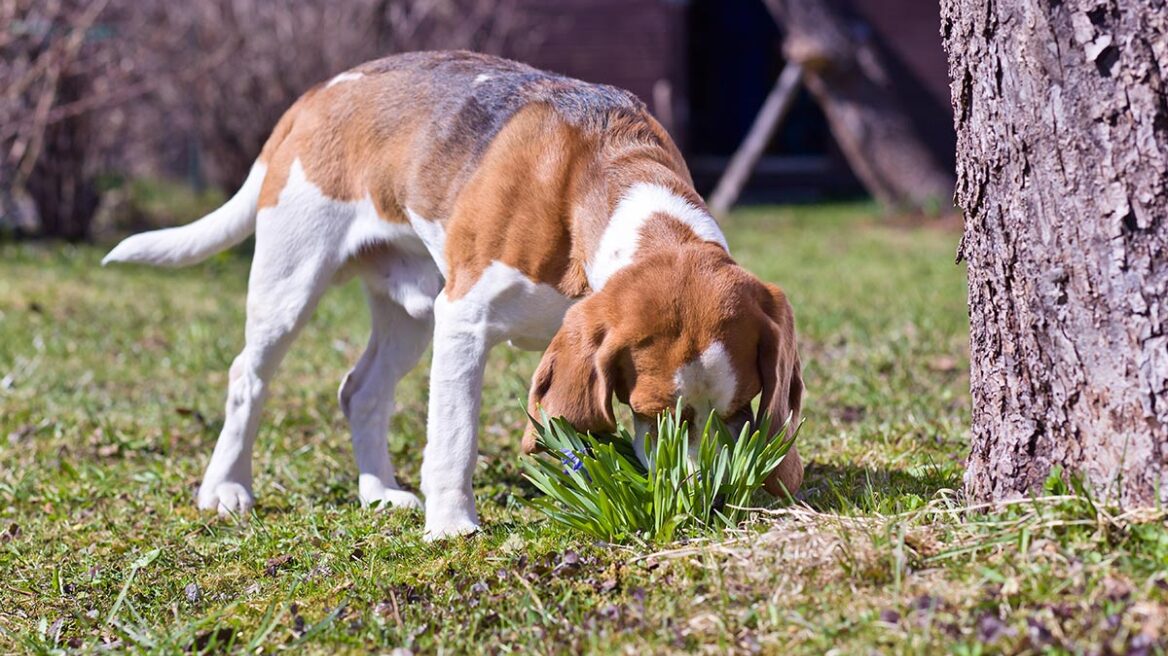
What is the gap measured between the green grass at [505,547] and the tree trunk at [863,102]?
6.24 meters

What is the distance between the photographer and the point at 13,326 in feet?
24.7

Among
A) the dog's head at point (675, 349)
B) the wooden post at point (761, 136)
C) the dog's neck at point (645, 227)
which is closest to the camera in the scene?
the dog's head at point (675, 349)

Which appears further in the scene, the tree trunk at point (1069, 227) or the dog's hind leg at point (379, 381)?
the dog's hind leg at point (379, 381)

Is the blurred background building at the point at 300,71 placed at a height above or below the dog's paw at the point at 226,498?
above

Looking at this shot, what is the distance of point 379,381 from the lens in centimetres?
468

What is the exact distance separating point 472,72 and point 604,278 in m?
1.28

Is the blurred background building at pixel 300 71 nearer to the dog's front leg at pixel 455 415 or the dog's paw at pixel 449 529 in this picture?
the dog's front leg at pixel 455 415

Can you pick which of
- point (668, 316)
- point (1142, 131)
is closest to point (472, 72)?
point (668, 316)

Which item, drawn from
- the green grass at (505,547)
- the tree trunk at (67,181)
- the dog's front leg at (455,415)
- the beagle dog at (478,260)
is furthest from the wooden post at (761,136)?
the dog's front leg at (455,415)

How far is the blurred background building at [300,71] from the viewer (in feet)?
33.3

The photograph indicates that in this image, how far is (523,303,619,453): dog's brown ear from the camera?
327 cm

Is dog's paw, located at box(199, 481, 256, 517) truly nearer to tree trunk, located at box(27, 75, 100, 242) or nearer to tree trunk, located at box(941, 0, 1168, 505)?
tree trunk, located at box(941, 0, 1168, 505)

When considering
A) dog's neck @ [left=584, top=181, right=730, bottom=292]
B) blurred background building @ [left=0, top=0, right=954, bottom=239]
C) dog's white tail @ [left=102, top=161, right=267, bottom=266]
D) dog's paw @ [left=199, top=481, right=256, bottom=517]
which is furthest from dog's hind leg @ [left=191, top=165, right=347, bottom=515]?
blurred background building @ [left=0, top=0, right=954, bottom=239]

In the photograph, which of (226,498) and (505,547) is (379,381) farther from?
(505,547)
